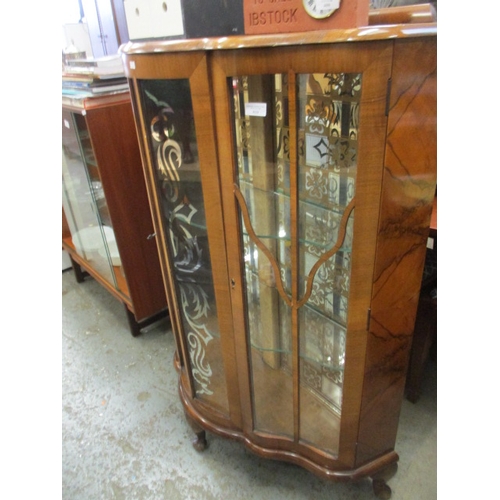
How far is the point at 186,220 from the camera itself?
96 cm

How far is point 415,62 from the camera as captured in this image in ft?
1.92

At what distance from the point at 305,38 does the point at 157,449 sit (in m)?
1.35

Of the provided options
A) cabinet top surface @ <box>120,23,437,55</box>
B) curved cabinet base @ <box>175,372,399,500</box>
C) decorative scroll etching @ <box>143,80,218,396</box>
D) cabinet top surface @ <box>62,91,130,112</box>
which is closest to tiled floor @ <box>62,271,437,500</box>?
curved cabinet base @ <box>175,372,399,500</box>

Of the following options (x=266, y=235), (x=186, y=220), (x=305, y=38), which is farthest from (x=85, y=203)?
(x=305, y=38)

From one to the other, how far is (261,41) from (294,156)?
19 centimetres

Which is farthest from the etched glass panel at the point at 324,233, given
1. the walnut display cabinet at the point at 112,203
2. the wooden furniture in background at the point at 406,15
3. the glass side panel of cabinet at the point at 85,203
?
the glass side panel of cabinet at the point at 85,203

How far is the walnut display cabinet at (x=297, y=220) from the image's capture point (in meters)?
0.63

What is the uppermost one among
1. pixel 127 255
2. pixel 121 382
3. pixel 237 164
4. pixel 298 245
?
pixel 237 164

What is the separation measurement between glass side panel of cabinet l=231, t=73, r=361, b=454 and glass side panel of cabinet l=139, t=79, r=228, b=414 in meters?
0.12

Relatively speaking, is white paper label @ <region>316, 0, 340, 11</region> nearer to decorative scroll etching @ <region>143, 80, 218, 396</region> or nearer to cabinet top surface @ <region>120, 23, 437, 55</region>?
cabinet top surface @ <region>120, 23, 437, 55</region>

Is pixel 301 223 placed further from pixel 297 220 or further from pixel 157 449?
pixel 157 449
